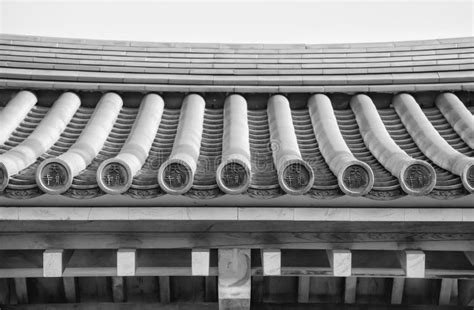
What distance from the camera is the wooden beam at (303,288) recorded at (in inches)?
162

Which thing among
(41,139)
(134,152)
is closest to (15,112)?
(41,139)

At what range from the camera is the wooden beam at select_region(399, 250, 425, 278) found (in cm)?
338

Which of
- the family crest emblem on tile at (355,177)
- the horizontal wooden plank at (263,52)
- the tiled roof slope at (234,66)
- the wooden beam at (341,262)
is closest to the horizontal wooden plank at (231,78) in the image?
the tiled roof slope at (234,66)

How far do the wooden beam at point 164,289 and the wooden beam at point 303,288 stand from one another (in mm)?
981

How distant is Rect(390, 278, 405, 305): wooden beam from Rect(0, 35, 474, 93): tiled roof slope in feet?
5.26

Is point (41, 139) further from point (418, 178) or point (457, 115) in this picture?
point (457, 115)

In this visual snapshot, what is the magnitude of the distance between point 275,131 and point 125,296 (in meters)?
1.69

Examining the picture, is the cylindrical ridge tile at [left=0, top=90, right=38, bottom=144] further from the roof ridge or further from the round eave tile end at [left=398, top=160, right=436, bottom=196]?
the round eave tile end at [left=398, top=160, right=436, bottom=196]

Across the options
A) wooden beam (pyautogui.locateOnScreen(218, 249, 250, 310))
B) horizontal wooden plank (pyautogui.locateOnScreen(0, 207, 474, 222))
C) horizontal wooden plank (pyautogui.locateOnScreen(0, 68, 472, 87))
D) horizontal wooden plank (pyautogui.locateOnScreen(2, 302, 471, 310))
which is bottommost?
horizontal wooden plank (pyautogui.locateOnScreen(2, 302, 471, 310))

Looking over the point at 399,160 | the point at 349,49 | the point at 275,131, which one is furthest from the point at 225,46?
the point at 399,160

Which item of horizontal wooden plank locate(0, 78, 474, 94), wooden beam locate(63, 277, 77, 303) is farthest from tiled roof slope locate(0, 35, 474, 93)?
wooden beam locate(63, 277, 77, 303)

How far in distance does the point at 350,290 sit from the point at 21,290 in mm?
2477

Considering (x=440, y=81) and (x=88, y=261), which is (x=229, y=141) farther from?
(x=440, y=81)

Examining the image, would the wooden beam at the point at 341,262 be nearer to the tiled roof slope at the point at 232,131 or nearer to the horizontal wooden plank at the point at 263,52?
the tiled roof slope at the point at 232,131
